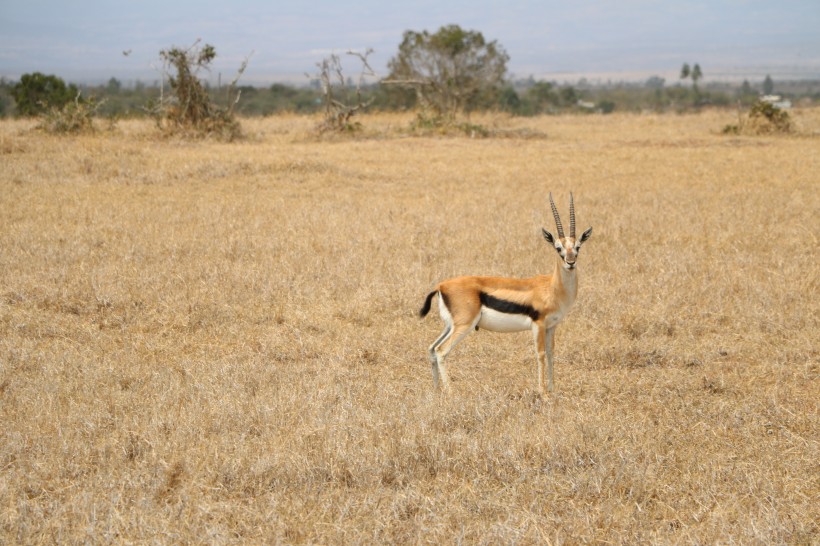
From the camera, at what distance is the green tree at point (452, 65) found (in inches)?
1121

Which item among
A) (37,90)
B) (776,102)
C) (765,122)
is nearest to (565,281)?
(765,122)

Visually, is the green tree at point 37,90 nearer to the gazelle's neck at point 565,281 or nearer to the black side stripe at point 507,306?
the black side stripe at point 507,306

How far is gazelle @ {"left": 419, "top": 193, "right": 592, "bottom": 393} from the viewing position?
543cm

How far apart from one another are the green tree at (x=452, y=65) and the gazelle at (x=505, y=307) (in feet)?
75.6

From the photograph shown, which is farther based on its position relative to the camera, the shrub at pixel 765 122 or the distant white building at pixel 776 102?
the distant white building at pixel 776 102

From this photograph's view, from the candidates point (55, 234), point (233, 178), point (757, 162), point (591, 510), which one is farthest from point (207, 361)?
point (757, 162)

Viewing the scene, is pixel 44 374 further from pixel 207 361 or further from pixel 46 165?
pixel 46 165

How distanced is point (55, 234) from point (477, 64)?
22.3 metres

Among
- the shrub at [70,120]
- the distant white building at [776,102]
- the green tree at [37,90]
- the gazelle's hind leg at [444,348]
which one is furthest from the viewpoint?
the green tree at [37,90]

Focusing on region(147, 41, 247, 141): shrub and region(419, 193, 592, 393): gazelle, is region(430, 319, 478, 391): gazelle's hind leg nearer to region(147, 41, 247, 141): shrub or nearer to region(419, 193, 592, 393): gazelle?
region(419, 193, 592, 393): gazelle

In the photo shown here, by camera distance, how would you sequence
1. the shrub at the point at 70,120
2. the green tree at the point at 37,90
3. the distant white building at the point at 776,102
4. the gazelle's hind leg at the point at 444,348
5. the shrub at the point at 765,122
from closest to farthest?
the gazelle's hind leg at the point at 444,348, the shrub at the point at 70,120, the shrub at the point at 765,122, the distant white building at the point at 776,102, the green tree at the point at 37,90

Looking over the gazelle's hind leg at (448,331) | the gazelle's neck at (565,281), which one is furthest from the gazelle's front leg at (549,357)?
the gazelle's hind leg at (448,331)

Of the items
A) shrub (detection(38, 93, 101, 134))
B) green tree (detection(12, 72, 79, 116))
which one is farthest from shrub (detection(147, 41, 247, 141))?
green tree (detection(12, 72, 79, 116))

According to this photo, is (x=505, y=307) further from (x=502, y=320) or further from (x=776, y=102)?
(x=776, y=102)
